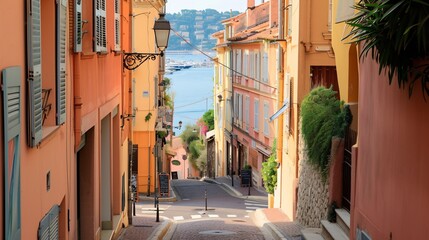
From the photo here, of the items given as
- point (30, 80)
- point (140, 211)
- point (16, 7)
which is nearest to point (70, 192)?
point (30, 80)

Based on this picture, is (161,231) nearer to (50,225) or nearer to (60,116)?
(60,116)

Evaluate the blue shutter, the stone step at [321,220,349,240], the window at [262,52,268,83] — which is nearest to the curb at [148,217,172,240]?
the stone step at [321,220,349,240]

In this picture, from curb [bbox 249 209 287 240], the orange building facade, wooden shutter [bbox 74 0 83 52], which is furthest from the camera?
curb [bbox 249 209 287 240]

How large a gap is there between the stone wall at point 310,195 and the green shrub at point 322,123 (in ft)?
1.18

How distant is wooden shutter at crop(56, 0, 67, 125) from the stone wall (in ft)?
26.9

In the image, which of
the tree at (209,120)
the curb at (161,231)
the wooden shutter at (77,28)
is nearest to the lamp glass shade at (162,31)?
the wooden shutter at (77,28)

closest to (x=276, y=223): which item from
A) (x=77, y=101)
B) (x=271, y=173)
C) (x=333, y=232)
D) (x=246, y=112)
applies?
(x=271, y=173)

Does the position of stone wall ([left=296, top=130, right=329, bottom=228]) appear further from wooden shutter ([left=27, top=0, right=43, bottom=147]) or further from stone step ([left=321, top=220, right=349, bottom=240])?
wooden shutter ([left=27, top=0, right=43, bottom=147])

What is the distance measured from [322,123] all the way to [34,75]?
10.5 m

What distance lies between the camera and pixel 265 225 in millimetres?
22812

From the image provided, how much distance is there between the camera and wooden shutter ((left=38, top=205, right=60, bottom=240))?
892cm

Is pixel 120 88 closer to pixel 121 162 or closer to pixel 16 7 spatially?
pixel 121 162

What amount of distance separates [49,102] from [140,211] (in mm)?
20794

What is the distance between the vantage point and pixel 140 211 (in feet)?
99.4
